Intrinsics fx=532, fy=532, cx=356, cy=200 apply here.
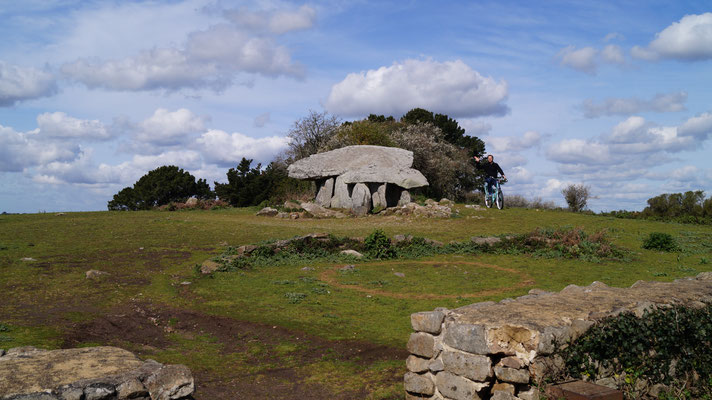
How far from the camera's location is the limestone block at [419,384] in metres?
7.11

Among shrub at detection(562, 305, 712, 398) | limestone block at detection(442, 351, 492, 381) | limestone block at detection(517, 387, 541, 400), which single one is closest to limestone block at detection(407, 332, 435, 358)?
limestone block at detection(442, 351, 492, 381)

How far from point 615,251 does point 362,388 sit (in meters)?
14.0

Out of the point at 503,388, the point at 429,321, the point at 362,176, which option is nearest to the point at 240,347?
the point at 429,321

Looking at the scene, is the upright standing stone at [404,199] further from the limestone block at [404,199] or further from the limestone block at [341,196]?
the limestone block at [341,196]

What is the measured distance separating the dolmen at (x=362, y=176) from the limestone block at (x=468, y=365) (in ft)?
73.1

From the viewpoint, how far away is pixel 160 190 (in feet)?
142

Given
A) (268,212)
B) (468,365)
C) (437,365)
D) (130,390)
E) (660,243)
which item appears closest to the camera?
(130,390)

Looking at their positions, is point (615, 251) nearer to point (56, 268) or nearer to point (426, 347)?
point (426, 347)

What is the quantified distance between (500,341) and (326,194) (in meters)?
26.2

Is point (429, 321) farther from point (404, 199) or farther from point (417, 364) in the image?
point (404, 199)

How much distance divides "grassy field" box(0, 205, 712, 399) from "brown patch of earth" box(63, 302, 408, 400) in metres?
0.03

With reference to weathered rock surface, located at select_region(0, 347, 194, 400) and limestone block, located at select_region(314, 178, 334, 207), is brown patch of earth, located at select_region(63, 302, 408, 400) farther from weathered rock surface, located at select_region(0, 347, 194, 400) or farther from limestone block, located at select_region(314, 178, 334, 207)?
limestone block, located at select_region(314, 178, 334, 207)

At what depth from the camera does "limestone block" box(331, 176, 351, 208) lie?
30719 mm

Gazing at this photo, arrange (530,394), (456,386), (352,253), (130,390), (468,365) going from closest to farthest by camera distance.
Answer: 1. (130,390)
2. (530,394)
3. (468,365)
4. (456,386)
5. (352,253)
